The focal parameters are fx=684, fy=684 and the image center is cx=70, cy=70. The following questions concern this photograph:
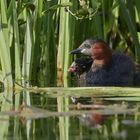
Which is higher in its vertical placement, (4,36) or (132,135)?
(4,36)

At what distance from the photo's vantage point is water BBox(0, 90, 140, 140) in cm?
422

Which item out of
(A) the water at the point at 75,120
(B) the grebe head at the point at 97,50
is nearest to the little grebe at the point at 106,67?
(B) the grebe head at the point at 97,50

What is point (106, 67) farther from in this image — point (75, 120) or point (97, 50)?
point (75, 120)

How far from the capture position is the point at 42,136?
4262 millimetres

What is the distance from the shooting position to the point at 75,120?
15.7 feet

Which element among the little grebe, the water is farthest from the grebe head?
the water

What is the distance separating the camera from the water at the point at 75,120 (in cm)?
422

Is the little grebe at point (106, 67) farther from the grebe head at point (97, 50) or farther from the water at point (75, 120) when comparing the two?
the water at point (75, 120)

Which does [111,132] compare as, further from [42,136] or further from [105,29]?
[105,29]

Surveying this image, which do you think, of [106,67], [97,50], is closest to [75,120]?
[106,67]

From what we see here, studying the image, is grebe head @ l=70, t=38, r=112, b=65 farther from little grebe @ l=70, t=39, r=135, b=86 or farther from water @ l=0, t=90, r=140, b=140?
water @ l=0, t=90, r=140, b=140

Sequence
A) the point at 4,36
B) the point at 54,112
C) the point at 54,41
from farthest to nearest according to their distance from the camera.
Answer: the point at 54,41 → the point at 4,36 → the point at 54,112

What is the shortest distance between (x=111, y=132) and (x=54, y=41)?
364 centimetres

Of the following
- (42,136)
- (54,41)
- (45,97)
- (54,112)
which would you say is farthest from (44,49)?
(42,136)
